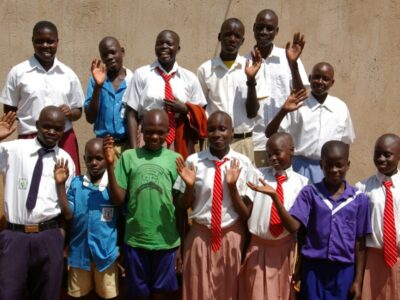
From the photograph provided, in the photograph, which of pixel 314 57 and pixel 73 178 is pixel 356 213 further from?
pixel 314 57

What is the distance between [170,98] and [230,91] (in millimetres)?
520

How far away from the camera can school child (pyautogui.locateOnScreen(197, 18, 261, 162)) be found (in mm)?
5008

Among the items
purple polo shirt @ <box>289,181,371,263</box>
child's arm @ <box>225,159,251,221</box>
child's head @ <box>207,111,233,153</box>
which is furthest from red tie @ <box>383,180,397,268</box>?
child's head @ <box>207,111,233,153</box>

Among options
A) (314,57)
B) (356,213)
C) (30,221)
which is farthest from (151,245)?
(314,57)

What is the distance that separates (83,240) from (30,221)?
1.34 ft

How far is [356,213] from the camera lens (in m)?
4.17

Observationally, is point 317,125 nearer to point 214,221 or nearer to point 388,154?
point 388,154

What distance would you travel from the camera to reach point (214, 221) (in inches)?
167

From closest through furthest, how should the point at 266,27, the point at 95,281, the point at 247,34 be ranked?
the point at 95,281, the point at 266,27, the point at 247,34

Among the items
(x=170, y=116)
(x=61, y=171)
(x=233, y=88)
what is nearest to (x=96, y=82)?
(x=170, y=116)

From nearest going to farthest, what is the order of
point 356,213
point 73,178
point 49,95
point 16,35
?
point 356,213
point 73,178
point 49,95
point 16,35

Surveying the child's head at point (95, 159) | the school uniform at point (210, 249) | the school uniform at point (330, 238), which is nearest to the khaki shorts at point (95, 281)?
the school uniform at point (210, 249)

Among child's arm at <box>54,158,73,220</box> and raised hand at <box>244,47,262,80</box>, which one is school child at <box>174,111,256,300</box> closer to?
raised hand at <box>244,47,262,80</box>

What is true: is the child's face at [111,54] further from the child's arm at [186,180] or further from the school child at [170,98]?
the child's arm at [186,180]
